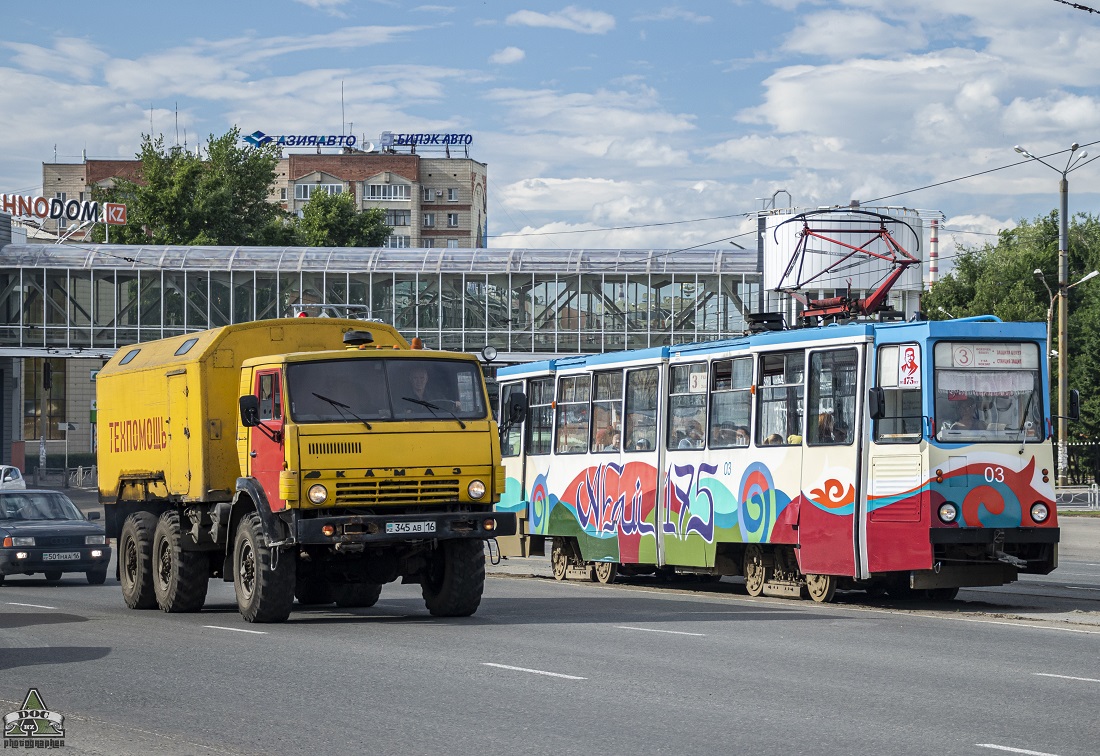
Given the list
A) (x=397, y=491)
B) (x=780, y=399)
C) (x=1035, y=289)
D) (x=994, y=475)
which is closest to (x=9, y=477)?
(x=780, y=399)

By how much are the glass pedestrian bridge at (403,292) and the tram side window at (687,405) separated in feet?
131

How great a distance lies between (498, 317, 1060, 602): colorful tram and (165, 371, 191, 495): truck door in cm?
347

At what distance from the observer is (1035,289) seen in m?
79.9

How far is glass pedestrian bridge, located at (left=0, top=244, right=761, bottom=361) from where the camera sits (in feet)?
204

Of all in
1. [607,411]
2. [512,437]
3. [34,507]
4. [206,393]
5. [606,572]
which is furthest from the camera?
[512,437]

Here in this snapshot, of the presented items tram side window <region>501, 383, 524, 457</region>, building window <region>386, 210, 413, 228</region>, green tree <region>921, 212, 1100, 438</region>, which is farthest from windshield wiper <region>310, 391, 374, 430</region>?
building window <region>386, 210, 413, 228</region>

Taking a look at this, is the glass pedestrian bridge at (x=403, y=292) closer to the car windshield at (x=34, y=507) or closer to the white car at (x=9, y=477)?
the white car at (x=9, y=477)

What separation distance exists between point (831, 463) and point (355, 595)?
5.64 meters

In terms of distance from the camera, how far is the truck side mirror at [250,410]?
15.8m

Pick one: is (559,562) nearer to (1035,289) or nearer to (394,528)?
(394,528)

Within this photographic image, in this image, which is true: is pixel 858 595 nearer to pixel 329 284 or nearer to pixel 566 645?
pixel 566 645

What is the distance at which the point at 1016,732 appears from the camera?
884 cm

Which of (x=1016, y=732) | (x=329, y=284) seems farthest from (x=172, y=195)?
(x=1016, y=732)

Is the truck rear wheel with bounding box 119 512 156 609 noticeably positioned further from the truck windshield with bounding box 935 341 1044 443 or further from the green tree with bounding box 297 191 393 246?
the green tree with bounding box 297 191 393 246
